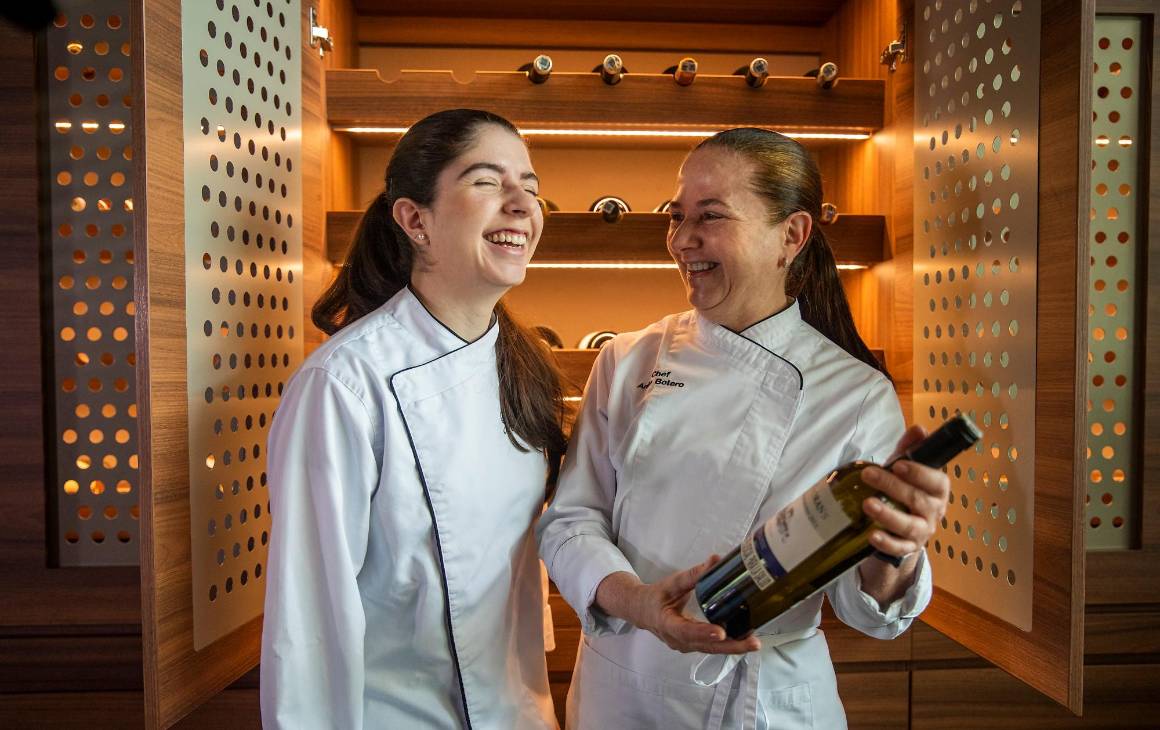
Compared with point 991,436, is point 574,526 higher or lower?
lower

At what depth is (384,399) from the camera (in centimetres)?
127

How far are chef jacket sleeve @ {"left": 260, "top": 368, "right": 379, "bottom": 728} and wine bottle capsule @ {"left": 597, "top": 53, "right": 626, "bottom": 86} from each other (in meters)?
1.21

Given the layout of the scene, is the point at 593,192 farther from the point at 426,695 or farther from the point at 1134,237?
the point at 426,695

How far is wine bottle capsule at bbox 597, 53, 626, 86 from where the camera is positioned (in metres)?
2.00

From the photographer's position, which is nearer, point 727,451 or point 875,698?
point 727,451

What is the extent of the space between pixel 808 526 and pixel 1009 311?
2.68ft

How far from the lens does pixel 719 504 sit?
4.29 ft

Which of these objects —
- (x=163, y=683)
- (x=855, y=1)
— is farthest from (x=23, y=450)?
(x=855, y=1)

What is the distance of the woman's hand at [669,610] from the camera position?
0.99m

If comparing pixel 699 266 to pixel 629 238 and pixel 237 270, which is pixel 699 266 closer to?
pixel 629 238

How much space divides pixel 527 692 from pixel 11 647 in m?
1.21

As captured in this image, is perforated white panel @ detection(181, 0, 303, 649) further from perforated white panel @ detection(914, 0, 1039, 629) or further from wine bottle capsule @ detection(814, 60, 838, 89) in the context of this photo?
perforated white panel @ detection(914, 0, 1039, 629)

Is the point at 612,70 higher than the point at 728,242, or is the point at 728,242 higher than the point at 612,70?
the point at 612,70

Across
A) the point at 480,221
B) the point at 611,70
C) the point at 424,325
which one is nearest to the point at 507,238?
the point at 480,221
